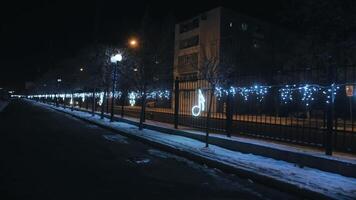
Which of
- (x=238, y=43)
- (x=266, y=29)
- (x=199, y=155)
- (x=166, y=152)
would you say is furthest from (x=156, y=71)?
(x=266, y=29)

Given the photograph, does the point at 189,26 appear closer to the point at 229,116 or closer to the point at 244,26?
the point at 244,26

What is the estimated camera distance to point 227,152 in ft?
44.3

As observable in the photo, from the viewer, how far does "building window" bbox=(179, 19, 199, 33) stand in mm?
66062

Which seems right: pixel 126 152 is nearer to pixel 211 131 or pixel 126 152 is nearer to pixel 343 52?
pixel 211 131

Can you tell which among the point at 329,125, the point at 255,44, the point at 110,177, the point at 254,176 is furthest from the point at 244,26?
the point at 110,177

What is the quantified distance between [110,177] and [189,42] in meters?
59.0

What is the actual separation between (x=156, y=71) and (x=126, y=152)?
383 inches

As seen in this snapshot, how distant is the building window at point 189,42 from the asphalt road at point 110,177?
51.8 meters

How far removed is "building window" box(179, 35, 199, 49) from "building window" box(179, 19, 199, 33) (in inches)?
63.6

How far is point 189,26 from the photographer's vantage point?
68188 millimetres

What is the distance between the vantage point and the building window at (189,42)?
6569 centimetres

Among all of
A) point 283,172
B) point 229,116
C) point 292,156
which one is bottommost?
point 283,172

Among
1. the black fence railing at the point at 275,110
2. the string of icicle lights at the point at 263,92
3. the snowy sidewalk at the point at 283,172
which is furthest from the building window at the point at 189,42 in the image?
the snowy sidewalk at the point at 283,172

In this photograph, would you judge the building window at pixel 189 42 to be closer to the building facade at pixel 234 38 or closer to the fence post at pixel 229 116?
the building facade at pixel 234 38
